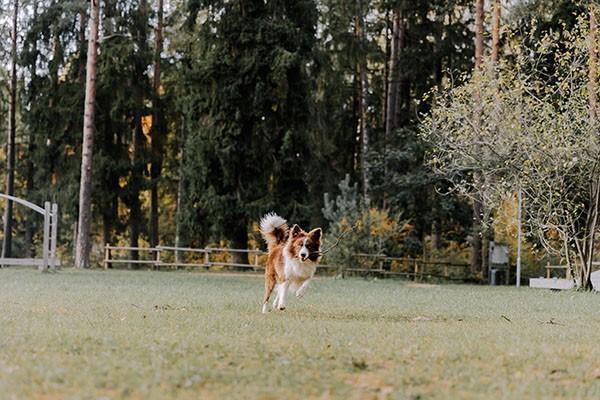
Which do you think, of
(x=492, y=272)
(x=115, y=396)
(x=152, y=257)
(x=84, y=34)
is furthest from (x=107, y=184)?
(x=115, y=396)

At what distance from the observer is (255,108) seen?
35.5 meters

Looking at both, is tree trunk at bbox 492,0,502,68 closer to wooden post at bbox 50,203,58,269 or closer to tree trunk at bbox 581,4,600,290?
tree trunk at bbox 581,4,600,290

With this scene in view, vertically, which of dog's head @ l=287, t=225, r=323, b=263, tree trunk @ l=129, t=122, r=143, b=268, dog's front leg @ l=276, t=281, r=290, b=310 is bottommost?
dog's front leg @ l=276, t=281, r=290, b=310

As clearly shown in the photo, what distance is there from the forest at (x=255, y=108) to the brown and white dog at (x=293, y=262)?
57.1ft

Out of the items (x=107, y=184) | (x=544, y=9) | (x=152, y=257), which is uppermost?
(x=544, y=9)

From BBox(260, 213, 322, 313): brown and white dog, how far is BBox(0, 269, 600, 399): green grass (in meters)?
0.44

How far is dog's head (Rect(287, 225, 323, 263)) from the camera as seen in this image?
1253cm

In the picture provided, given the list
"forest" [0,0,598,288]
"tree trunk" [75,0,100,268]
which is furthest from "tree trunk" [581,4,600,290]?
"tree trunk" [75,0,100,268]

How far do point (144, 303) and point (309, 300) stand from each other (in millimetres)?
3248

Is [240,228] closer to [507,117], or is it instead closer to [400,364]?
[507,117]

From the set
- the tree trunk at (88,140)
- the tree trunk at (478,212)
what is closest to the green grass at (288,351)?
the tree trunk at (478,212)

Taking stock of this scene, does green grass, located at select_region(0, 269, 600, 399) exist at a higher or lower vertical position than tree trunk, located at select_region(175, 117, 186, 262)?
lower

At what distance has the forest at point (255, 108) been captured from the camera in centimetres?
3453

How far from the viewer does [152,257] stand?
132 feet
